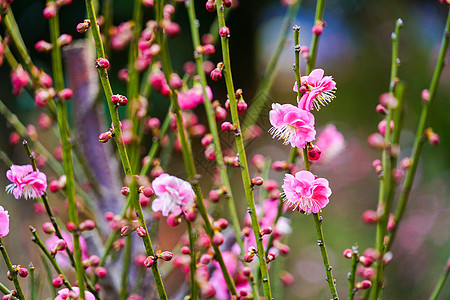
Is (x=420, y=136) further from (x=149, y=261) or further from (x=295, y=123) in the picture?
(x=149, y=261)

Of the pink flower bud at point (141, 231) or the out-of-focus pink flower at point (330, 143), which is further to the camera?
the out-of-focus pink flower at point (330, 143)

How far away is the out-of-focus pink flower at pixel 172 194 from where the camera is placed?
0.46m

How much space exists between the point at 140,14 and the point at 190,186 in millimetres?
291

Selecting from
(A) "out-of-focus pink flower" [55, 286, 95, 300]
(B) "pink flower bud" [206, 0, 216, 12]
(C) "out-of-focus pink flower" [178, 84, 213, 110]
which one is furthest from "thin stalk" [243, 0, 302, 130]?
(A) "out-of-focus pink flower" [55, 286, 95, 300]

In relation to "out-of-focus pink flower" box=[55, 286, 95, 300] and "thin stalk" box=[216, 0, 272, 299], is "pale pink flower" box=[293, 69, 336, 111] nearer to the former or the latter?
"thin stalk" box=[216, 0, 272, 299]

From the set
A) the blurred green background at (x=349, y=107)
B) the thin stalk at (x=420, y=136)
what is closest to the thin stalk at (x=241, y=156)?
the thin stalk at (x=420, y=136)

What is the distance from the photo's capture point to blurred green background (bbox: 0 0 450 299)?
131 cm

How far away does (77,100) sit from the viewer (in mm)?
819

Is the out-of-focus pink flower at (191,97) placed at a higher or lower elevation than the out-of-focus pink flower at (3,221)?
higher

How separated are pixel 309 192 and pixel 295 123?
59mm

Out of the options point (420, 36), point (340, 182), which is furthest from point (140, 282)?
point (420, 36)

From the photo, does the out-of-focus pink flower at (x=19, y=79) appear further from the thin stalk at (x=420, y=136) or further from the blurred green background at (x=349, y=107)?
the thin stalk at (x=420, y=136)

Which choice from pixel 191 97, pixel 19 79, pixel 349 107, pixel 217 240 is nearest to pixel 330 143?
pixel 191 97

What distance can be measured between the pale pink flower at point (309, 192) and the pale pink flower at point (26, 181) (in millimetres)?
232
